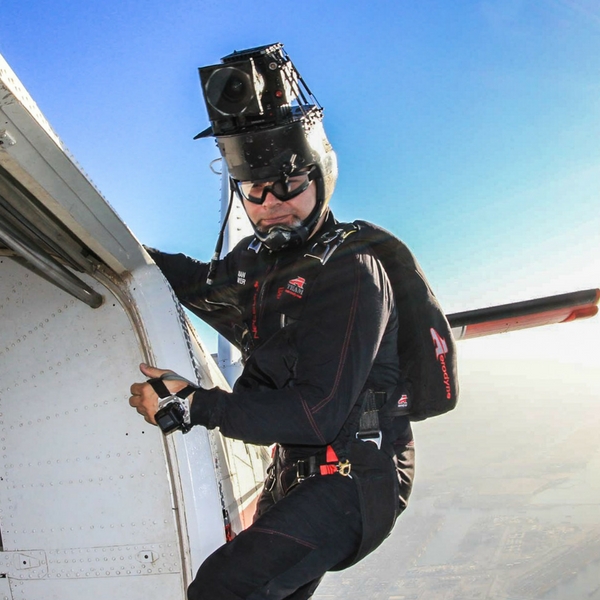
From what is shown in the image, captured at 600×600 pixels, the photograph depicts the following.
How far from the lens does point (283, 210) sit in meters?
2.31

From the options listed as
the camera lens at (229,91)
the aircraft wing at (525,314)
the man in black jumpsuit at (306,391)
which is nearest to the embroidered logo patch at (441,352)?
the man in black jumpsuit at (306,391)

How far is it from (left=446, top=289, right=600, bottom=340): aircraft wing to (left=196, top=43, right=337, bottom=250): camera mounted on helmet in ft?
5.94

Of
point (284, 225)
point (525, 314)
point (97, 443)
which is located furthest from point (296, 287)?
point (525, 314)

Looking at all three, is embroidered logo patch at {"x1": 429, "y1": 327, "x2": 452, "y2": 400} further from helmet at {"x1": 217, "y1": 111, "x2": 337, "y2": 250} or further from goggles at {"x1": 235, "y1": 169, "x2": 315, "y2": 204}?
goggles at {"x1": 235, "y1": 169, "x2": 315, "y2": 204}

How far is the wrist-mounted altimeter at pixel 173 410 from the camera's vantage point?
1.90m

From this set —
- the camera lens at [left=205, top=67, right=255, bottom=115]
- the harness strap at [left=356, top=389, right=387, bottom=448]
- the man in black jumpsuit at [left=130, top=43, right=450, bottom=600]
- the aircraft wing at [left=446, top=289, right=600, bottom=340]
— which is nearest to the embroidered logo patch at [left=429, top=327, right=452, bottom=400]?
the man in black jumpsuit at [left=130, top=43, right=450, bottom=600]

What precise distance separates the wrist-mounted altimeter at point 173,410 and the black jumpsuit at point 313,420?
0.03m

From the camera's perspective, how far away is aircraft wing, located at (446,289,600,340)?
3.67 metres

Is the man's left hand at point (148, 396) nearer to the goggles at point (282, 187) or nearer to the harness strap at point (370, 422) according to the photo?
the harness strap at point (370, 422)

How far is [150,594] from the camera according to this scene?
267 cm

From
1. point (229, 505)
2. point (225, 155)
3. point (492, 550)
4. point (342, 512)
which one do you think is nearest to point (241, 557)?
point (342, 512)

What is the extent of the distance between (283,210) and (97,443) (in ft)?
4.49

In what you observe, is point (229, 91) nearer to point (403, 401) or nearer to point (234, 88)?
point (234, 88)

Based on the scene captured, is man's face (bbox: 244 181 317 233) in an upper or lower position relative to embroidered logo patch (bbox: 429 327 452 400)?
upper
